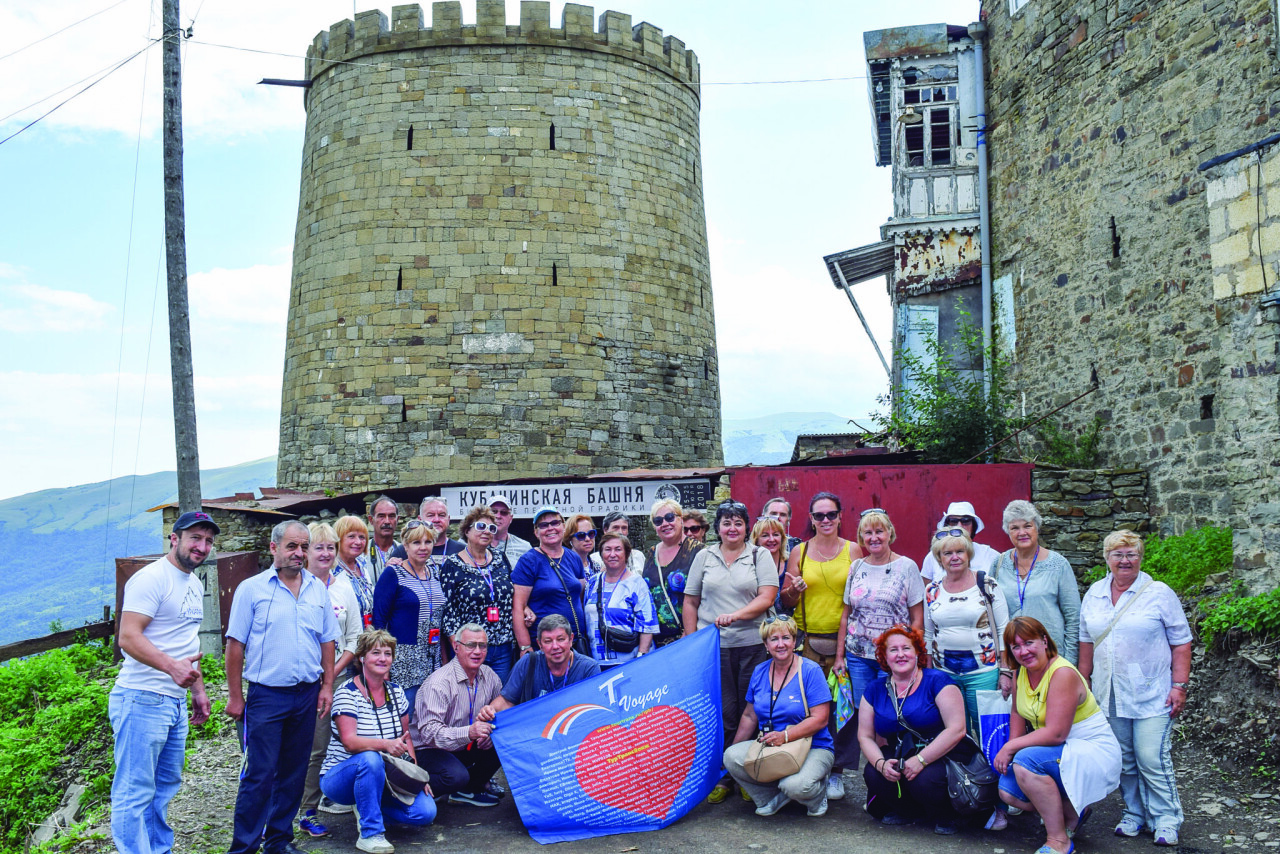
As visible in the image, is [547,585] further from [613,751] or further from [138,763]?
[138,763]

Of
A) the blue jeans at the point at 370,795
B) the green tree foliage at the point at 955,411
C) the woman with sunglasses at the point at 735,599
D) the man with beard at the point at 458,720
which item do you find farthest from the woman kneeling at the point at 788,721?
the green tree foliage at the point at 955,411

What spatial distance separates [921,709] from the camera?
18.0ft

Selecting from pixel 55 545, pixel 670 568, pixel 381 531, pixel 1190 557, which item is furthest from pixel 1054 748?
pixel 55 545

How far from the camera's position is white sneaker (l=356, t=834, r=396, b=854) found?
537 cm

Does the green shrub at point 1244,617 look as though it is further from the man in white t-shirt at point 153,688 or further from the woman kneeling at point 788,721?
the man in white t-shirt at point 153,688

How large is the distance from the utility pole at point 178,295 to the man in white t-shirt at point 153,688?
5.22 metres

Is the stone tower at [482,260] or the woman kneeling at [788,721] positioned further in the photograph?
the stone tower at [482,260]

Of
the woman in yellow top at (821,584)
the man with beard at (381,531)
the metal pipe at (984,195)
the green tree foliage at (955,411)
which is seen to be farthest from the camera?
the metal pipe at (984,195)

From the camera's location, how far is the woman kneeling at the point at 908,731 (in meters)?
5.41

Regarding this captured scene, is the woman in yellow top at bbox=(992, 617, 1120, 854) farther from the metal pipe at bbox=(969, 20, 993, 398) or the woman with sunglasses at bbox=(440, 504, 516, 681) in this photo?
the metal pipe at bbox=(969, 20, 993, 398)

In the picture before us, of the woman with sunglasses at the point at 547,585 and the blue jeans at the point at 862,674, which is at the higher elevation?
the woman with sunglasses at the point at 547,585

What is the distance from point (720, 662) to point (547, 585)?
1166 mm

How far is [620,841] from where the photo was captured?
218 inches

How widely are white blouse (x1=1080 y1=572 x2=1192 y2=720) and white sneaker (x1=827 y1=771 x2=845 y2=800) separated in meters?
1.50
